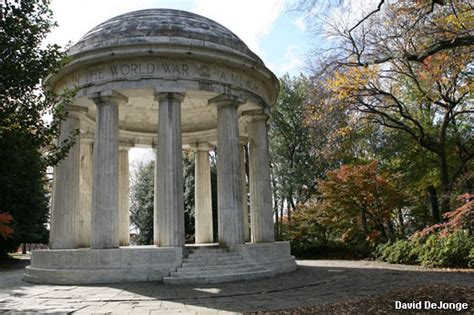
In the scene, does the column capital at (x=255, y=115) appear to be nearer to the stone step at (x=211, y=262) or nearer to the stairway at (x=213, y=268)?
the stairway at (x=213, y=268)

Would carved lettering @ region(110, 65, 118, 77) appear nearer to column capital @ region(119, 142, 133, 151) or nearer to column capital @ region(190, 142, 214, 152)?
column capital @ region(119, 142, 133, 151)

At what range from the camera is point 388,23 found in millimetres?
26891

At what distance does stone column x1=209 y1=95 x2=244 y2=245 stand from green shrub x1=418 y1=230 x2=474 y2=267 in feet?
41.5

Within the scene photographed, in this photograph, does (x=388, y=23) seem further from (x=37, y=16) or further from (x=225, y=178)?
(x=37, y=16)

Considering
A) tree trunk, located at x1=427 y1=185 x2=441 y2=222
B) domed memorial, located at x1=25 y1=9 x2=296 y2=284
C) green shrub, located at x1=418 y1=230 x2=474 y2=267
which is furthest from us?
tree trunk, located at x1=427 y1=185 x2=441 y2=222

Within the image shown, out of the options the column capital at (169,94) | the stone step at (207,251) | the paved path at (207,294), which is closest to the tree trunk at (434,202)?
the paved path at (207,294)

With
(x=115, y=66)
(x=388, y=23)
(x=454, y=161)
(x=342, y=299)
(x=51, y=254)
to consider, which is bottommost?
(x=342, y=299)

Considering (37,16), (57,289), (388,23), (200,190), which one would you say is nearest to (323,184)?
(200,190)

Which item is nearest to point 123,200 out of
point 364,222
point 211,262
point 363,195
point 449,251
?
point 211,262

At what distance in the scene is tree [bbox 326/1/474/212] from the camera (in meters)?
22.5

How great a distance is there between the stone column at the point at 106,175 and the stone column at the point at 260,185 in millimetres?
8909

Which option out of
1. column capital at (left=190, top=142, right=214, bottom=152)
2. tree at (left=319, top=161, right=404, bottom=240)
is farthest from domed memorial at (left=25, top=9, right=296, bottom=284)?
tree at (left=319, top=161, right=404, bottom=240)

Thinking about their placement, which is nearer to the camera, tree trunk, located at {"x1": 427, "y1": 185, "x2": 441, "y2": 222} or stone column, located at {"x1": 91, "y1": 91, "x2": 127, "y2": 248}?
stone column, located at {"x1": 91, "y1": 91, "x2": 127, "y2": 248}

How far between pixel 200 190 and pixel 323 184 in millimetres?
10834
